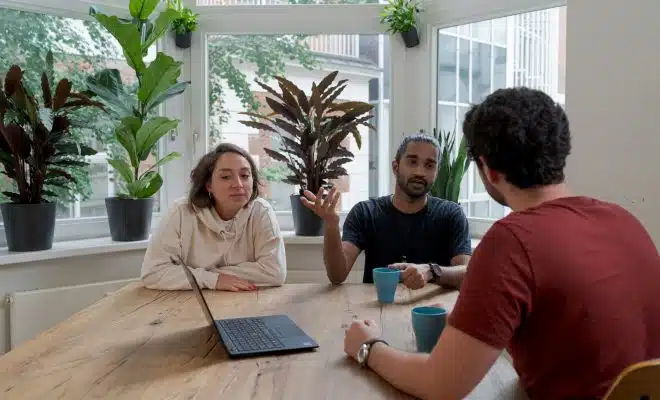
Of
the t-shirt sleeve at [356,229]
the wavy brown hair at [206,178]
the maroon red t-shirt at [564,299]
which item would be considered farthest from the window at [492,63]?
the maroon red t-shirt at [564,299]

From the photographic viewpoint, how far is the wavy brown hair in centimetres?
242

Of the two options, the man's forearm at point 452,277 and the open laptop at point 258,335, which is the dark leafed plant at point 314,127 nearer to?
the man's forearm at point 452,277

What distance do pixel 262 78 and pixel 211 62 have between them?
0.31 meters

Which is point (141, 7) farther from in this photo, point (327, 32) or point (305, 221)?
point (305, 221)

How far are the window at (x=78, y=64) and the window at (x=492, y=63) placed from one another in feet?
5.76

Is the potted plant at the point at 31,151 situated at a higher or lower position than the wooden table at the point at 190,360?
higher

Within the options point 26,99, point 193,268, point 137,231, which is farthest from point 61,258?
point 193,268

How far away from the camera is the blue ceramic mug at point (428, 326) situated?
4.25ft

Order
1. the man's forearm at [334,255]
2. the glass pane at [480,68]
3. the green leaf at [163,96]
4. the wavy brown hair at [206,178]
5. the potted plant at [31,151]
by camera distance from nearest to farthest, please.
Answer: the man's forearm at [334,255], the wavy brown hair at [206,178], the potted plant at [31,151], the green leaf at [163,96], the glass pane at [480,68]

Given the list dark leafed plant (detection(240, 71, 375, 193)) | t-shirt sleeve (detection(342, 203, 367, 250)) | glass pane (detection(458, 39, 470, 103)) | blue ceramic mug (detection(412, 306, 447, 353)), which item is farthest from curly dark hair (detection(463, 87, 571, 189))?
glass pane (detection(458, 39, 470, 103))

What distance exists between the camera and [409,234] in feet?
8.24

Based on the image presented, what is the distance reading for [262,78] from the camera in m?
3.52

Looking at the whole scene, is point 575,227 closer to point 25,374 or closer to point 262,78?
point 25,374

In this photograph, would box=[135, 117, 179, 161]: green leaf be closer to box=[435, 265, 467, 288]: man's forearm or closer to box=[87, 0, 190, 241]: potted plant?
box=[87, 0, 190, 241]: potted plant
